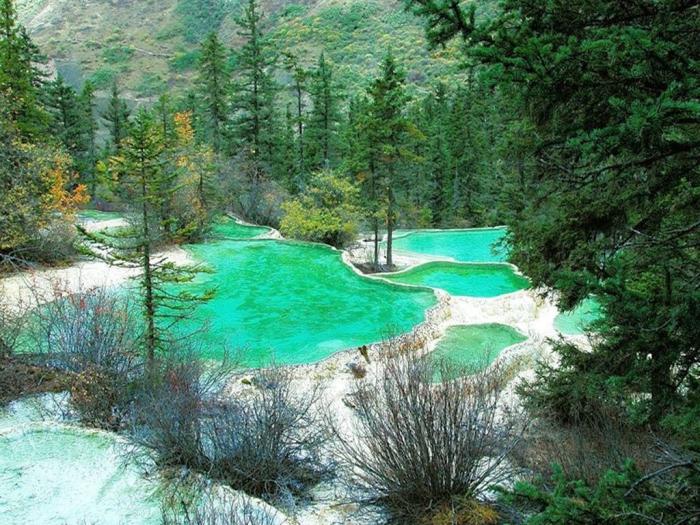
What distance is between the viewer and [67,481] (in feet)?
20.1

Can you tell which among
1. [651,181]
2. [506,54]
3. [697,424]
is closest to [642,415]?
[697,424]

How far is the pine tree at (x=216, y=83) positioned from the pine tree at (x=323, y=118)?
5337mm

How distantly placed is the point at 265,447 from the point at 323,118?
2796cm

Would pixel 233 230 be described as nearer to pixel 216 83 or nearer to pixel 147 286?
pixel 216 83

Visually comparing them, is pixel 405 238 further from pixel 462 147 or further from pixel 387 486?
pixel 387 486

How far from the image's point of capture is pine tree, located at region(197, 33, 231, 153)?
1266 inches

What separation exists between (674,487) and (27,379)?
9049mm

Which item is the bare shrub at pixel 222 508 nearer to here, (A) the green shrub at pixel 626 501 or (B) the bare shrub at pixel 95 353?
(A) the green shrub at pixel 626 501

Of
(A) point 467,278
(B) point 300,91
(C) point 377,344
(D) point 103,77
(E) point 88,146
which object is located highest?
(D) point 103,77

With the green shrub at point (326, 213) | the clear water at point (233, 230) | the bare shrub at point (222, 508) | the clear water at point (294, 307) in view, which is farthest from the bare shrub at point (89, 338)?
the clear water at point (233, 230)

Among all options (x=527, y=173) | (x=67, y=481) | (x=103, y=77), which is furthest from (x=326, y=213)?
(x=103, y=77)

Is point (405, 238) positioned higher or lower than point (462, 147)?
lower

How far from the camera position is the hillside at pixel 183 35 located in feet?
191

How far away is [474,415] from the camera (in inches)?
217
